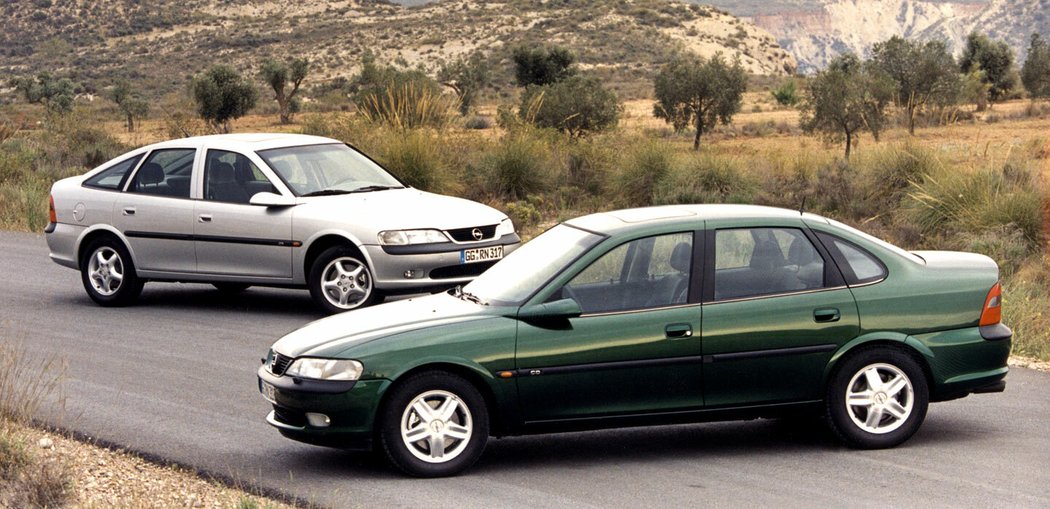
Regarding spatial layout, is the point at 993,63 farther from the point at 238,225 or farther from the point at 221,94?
the point at 238,225

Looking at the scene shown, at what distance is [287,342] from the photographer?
742 centimetres

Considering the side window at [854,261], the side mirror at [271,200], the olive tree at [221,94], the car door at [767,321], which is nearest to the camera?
the car door at [767,321]

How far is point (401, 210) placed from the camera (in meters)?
12.0

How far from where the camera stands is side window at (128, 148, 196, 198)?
41.8 ft

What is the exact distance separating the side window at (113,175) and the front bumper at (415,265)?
9.81 feet

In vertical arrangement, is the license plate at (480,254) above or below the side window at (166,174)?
below

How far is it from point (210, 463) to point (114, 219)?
594 cm

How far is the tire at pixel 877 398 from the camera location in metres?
7.38

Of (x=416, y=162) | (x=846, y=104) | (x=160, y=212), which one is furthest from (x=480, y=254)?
(x=846, y=104)

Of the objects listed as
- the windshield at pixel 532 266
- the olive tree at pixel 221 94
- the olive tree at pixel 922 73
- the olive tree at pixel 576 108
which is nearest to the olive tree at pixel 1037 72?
the olive tree at pixel 922 73

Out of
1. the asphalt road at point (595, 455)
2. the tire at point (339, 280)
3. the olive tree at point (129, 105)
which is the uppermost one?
the tire at point (339, 280)

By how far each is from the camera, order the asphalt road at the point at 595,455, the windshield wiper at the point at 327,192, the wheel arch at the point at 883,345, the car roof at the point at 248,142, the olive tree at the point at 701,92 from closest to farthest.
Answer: the asphalt road at the point at 595,455
the wheel arch at the point at 883,345
the windshield wiper at the point at 327,192
the car roof at the point at 248,142
the olive tree at the point at 701,92

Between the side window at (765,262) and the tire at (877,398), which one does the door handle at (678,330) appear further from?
the tire at (877,398)

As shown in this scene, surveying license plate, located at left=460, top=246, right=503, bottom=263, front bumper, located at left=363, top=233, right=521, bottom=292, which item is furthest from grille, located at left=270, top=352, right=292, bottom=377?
license plate, located at left=460, top=246, right=503, bottom=263
